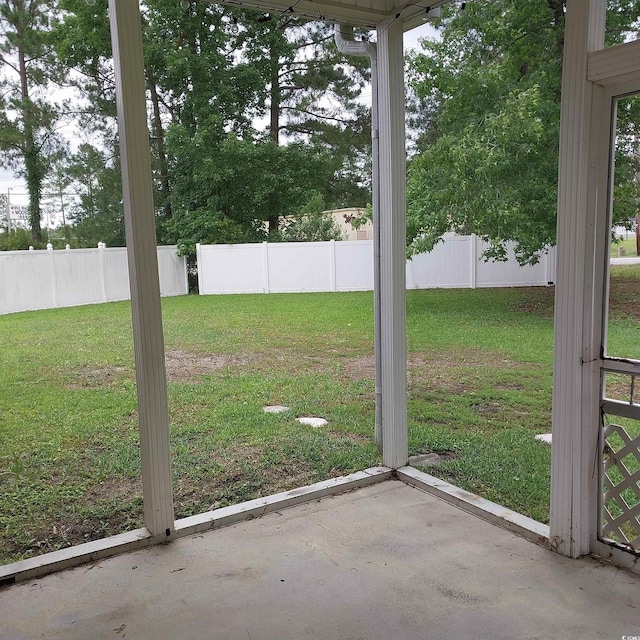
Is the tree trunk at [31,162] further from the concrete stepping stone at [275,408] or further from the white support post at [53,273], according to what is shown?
the concrete stepping stone at [275,408]

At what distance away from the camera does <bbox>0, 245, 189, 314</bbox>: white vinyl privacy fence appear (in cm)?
747

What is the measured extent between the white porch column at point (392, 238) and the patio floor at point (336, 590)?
2.21 feet

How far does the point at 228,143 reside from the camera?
9414 millimetres

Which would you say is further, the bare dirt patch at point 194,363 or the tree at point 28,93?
the tree at point 28,93

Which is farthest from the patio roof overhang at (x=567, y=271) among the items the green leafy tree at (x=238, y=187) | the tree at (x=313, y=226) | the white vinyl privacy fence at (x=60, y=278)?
the tree at (x=313, y=226)

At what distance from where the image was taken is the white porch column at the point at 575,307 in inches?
79.8

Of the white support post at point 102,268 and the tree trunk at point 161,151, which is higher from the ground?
the tree trunk at point 161,151

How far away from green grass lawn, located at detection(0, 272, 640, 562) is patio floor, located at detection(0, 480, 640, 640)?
0.47m

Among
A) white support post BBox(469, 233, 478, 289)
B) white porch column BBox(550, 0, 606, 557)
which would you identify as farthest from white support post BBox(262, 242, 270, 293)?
white porch column BBox(550, 0, 606, 557)

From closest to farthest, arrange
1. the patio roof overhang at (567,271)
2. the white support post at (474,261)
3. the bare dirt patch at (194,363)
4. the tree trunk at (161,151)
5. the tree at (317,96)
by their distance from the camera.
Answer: the patio roof overhang at (567,271), the bare dirt patch at (194,363), the white support post at (474,261), the tree trunk at (161,151), the tree at (317,96)

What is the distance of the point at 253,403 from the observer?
4.70 metres

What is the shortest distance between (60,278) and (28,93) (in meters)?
2.63

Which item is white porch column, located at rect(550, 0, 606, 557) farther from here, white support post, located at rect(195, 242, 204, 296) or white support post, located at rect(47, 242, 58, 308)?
white support post, located at rect(195, 242, 204, 296)

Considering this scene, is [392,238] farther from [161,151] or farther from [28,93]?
[161,151]
